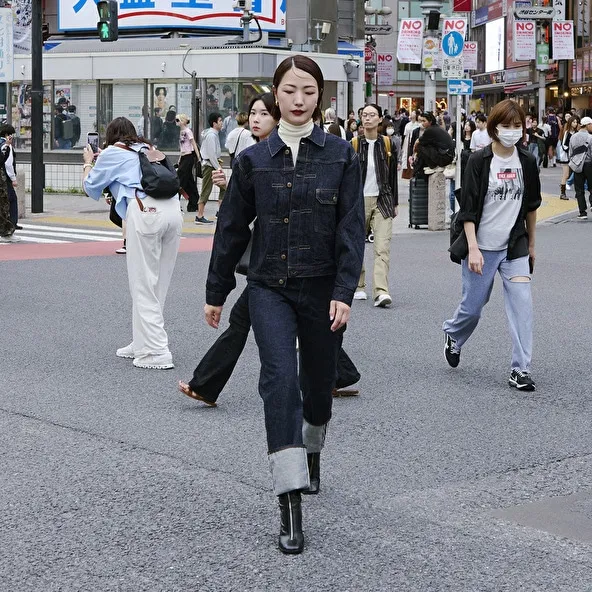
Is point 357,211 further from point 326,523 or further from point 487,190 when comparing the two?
point 487,190

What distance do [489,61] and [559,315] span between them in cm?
9653

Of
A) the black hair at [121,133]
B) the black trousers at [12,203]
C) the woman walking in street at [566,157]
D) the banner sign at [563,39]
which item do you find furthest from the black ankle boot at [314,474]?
the banner sign at [563,39]

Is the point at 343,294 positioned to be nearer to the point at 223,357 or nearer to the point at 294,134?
the point at 294,134

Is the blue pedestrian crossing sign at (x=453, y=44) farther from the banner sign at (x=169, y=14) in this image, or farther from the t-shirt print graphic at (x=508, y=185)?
the banner sign at (x=169, y=14)

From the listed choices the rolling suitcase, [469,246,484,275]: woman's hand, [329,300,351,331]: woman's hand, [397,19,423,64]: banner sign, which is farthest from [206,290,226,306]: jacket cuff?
[397,19,423,64]: banner sign

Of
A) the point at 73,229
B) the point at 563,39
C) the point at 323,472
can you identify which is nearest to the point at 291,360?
the point at 323,472

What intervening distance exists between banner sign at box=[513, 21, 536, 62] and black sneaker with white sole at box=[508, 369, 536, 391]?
50.0 m

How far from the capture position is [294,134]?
5062mm

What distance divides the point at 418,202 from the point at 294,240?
1661cm

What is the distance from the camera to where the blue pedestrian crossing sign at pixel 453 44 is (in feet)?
72.5

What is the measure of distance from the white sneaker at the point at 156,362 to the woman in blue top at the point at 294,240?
3.93m

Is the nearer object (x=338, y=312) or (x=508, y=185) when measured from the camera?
(x=338, y=312)

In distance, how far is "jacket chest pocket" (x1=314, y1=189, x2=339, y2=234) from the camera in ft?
16.5

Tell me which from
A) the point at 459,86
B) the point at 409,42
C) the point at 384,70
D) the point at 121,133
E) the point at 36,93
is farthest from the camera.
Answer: the point at 384,70
